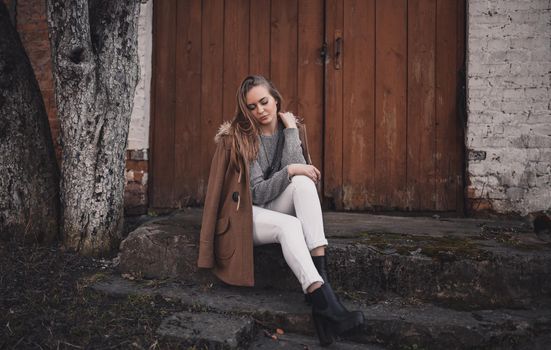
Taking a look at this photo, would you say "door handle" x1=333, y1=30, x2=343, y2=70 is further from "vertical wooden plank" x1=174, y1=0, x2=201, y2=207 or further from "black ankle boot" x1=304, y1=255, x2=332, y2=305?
"black ankle boot" x1=304, y1=255, x2=332, y2=305

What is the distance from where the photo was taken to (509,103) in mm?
3701

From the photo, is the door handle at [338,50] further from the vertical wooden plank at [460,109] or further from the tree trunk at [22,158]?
the tree trunk at [22,158]

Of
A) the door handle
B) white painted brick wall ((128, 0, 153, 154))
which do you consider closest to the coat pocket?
white painted brick wall ((128, 0, 153, 154))

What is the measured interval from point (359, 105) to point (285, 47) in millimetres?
839

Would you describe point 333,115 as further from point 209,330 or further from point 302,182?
point 209,330

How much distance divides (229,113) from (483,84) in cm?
218

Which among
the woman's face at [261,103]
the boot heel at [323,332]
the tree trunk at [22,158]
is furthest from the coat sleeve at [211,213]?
the tree trunk at [22,158]

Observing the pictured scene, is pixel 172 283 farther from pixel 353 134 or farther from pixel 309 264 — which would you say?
pixel 353 134

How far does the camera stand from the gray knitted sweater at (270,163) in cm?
257

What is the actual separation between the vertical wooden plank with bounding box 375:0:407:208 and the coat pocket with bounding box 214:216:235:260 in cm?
185

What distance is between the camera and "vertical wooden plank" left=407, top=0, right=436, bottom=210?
12.8ft

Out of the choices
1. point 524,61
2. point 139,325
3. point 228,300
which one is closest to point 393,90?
point 524,61

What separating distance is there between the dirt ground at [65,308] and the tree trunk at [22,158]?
0.18 meters

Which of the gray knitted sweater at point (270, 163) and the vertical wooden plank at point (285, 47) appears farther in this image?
the vertical wooden plank at point (285, 47)
